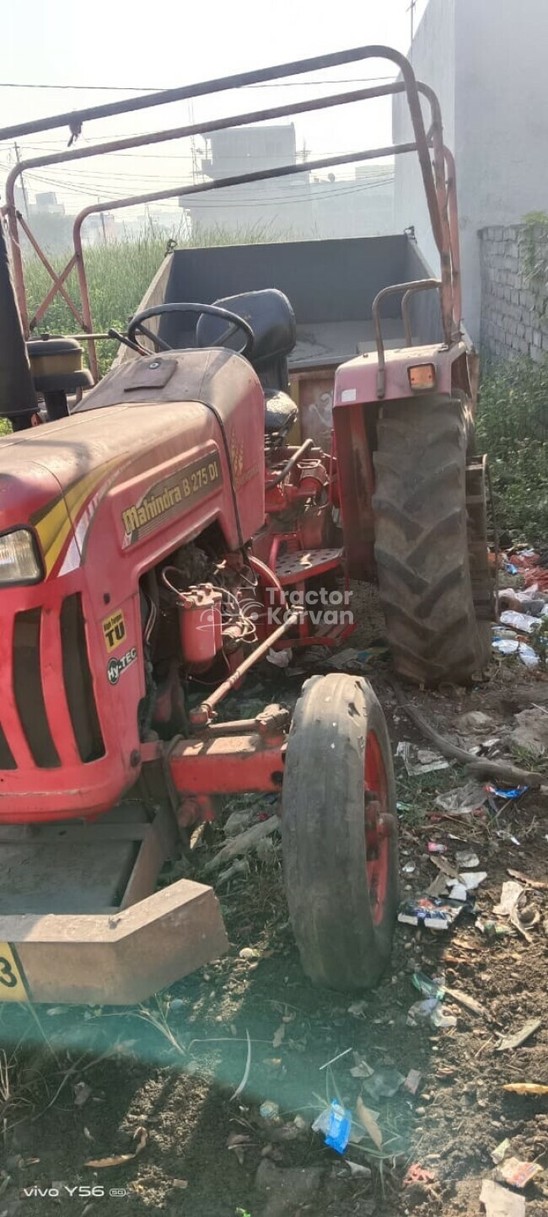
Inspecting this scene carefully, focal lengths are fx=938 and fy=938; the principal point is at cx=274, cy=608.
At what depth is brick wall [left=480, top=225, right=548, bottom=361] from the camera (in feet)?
24.0

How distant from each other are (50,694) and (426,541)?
167cm

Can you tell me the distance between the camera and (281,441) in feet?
14.2

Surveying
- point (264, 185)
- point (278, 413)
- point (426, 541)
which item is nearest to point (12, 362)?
point (426, 541)

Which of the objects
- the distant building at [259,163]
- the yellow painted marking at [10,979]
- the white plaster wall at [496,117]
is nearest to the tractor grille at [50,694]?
the yellow painted marking at [10,979]

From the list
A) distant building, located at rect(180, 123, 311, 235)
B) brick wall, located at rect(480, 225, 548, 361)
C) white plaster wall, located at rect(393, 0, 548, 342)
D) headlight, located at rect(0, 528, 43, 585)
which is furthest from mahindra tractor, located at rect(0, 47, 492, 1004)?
distant building, located at rect(180, 123, 311, 235)

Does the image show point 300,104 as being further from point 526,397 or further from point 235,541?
point 526,397

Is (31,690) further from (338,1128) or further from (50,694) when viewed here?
(338,1128)

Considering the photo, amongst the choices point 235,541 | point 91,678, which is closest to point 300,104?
point 235,541

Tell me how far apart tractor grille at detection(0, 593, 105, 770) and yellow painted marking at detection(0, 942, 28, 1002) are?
1.40ft

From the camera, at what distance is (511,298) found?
8664 millimetres

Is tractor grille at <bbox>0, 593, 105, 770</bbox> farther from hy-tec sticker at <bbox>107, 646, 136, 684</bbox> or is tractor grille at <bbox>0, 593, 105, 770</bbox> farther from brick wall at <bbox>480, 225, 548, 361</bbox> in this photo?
brick wall at <bbox>480, 225, 548, 361</bbox>

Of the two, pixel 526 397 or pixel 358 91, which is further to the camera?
pixel 526 397

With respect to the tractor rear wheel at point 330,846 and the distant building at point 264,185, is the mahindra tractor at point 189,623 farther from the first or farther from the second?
the distant building at point 264,185

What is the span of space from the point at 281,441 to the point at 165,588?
1925mm
